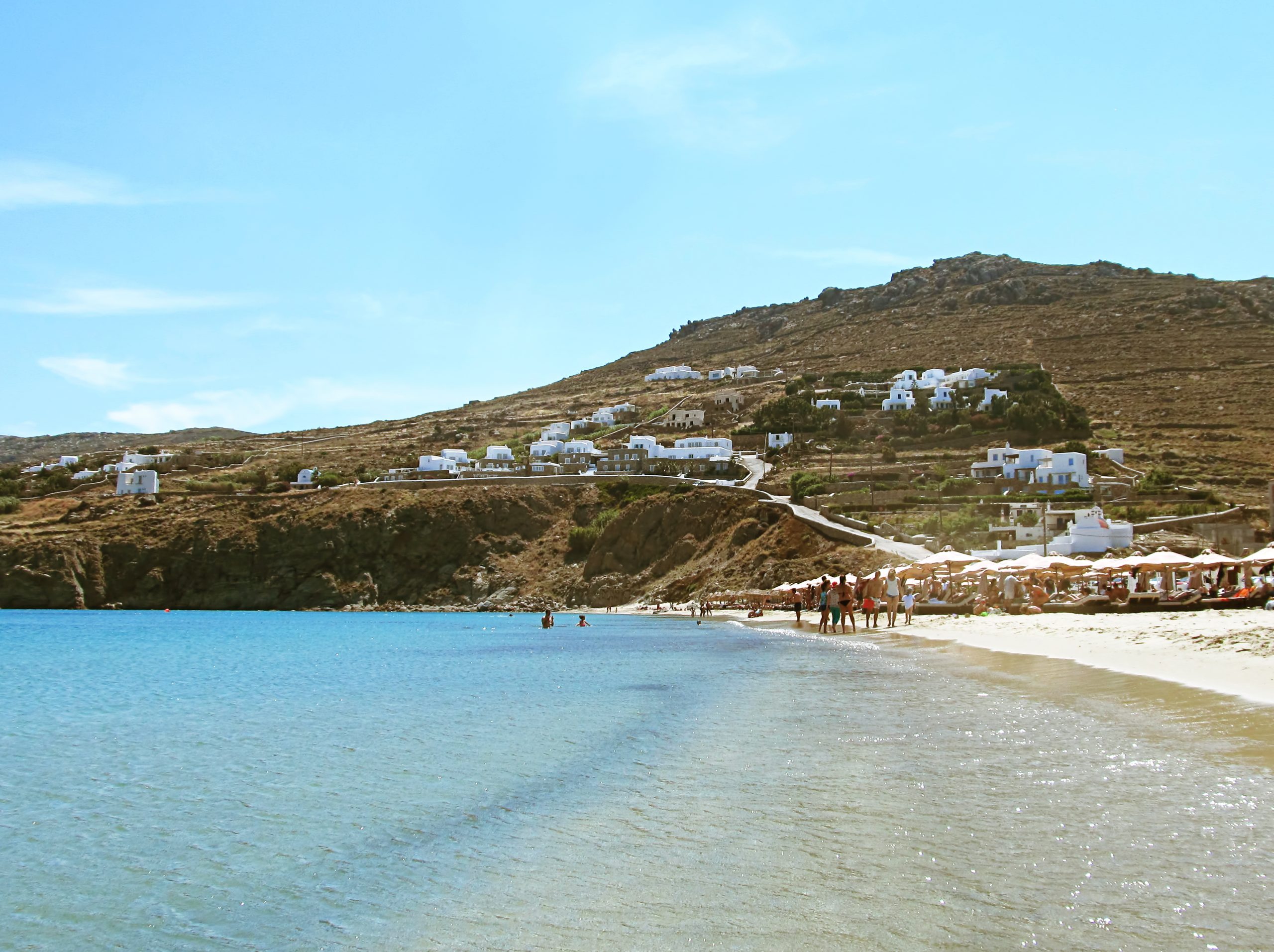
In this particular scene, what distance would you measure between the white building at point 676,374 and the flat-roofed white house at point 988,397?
196ft

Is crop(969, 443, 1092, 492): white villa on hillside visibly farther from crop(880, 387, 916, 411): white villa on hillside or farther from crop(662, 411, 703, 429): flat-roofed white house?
crop(662, 411, 703, 429): flat-roofed white house

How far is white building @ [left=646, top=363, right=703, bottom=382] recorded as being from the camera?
482 feet

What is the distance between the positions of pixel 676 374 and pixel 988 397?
64491mm

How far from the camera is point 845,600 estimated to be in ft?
122

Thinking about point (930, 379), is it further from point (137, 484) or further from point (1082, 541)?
point (137, 484)

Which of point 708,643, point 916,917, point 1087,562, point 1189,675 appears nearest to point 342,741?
point 916,917

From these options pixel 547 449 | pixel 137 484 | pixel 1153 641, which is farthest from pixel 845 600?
pixel 137 484

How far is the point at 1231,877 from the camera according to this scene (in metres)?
6.32

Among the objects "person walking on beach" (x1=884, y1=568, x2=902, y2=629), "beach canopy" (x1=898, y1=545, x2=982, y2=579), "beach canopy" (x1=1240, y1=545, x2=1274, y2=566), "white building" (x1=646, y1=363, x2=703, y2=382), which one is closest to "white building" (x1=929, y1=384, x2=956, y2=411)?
"beach canopy" (x1=898, y1=545, x2=982, y2=579)

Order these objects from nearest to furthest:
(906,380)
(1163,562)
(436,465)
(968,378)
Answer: (1163,562) < (436,465) < (968,378) < (906,380)

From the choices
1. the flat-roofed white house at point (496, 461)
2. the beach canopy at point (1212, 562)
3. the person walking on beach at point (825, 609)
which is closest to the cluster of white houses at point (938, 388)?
the flat-roofed white house at point (496, 461)

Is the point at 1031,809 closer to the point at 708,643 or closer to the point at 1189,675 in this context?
the point at 1189,675

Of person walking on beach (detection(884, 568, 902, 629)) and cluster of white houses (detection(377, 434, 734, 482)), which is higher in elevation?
cluster of white houses (detection(377, 434, 734, 482))

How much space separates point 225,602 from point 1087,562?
61.0 metres
